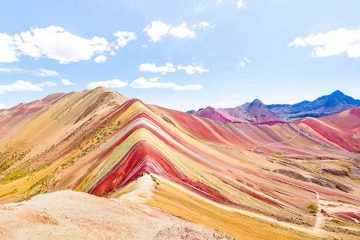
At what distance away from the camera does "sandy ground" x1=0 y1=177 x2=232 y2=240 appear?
25.3m

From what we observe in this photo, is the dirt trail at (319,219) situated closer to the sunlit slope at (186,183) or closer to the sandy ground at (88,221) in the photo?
the sunlit slope at (186,183)

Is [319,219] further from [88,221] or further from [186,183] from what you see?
[88,221]

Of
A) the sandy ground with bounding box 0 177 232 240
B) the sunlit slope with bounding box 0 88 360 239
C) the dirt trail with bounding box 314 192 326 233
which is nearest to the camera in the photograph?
the sandy ground with bounding box 0 177 232 240

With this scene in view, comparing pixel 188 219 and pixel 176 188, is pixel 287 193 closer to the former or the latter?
pixel 176 188

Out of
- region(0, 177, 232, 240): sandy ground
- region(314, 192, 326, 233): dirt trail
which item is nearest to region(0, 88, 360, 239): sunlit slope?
region(314, 192, 326, 233): dirt trail

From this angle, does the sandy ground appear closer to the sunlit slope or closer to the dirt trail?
the sunlit slope

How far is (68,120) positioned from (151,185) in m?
142

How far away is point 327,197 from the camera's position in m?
100

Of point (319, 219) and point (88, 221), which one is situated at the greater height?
point (88, 221)

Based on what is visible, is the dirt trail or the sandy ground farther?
the dirt trail

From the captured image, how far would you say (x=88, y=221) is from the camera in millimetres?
29438

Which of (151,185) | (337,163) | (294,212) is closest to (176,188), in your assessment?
(151,185)

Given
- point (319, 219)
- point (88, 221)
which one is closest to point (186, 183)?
point (88, 221)

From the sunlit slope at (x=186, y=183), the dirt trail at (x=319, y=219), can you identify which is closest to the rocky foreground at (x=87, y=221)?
the sunlit slope at (x=186, y=183)
